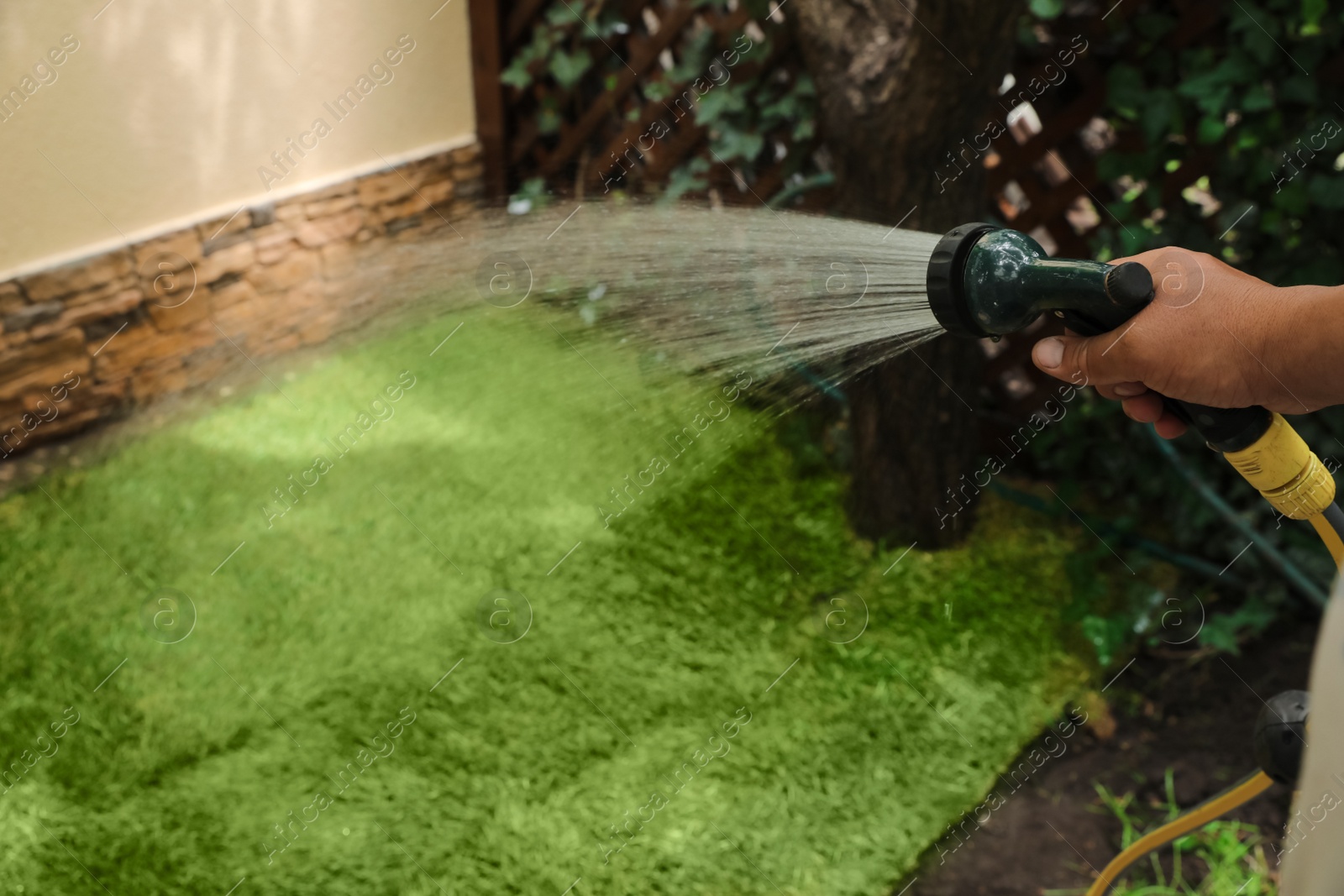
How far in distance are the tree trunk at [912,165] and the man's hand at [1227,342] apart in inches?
40.3

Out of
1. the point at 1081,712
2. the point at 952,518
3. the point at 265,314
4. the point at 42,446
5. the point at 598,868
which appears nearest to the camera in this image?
the point at 598,868

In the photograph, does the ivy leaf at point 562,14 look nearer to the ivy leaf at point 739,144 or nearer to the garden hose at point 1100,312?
the ivy leaf at point 739,144

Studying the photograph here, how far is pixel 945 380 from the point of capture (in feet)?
7.19

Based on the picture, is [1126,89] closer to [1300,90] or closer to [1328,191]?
[1300,90]

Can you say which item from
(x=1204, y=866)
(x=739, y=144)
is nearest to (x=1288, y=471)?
(x=1204, y=866)

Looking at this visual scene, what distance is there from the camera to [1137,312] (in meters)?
0.91

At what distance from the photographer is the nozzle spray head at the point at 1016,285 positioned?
894mm

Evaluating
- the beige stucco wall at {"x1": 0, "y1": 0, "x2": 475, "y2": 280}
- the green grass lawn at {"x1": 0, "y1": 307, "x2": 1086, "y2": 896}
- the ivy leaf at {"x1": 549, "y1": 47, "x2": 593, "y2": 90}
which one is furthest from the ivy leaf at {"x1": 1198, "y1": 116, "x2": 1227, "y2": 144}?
the beige stucco wall at {"x1": 0, "y1": 0, "x2": 475, "y2": 280}

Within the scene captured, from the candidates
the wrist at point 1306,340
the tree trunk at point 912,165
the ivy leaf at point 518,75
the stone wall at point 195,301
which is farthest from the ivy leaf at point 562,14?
the wrist at point 1306,340

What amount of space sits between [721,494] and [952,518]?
563 mm

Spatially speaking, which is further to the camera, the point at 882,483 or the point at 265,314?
the point at 265,314

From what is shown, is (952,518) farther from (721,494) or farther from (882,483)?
(721,494)

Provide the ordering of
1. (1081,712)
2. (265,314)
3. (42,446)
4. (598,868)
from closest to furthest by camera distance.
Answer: (598,868)
(1081,712)
(42,446)
(265,314)

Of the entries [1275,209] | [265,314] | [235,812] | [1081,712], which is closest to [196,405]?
[265,314]
